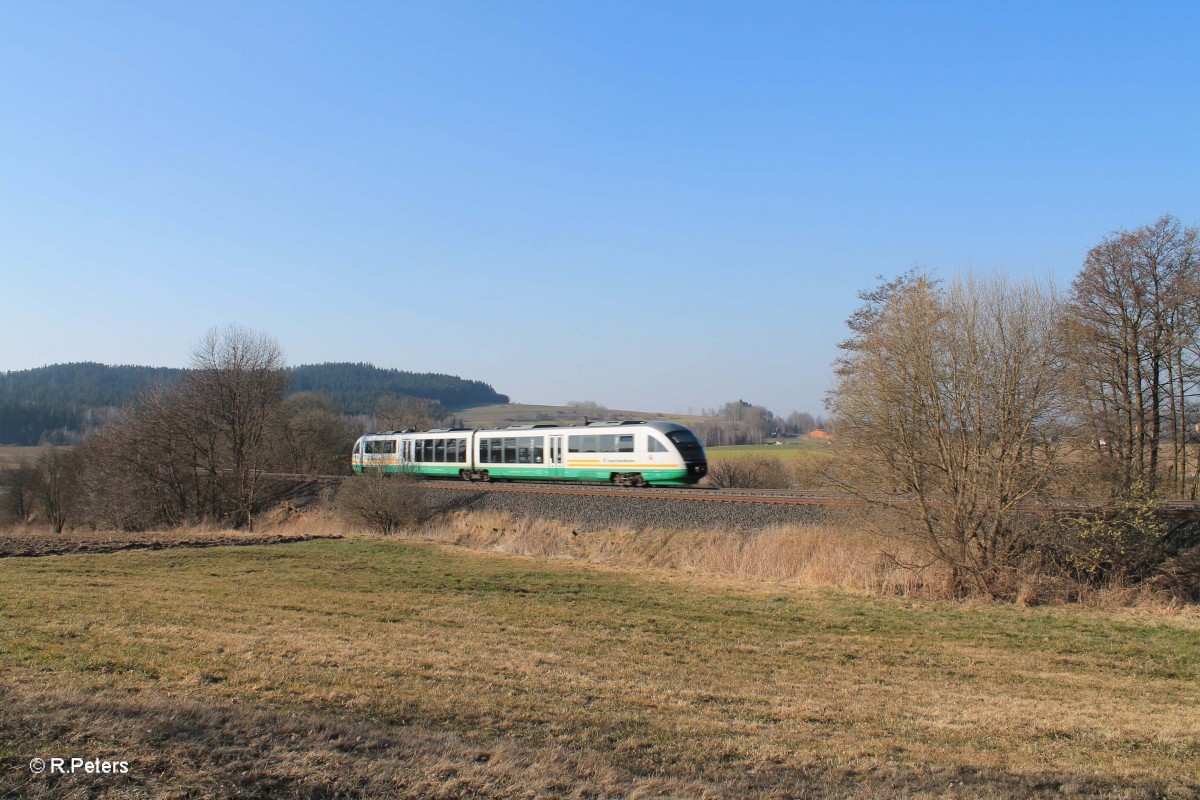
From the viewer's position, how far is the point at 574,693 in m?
8.55

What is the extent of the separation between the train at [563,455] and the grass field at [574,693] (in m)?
14.1

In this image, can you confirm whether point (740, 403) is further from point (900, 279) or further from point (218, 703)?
point (218, 703)

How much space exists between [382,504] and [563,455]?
7584mm

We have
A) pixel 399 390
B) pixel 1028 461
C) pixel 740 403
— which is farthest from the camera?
pixel 399 390

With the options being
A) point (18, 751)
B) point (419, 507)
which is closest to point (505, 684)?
point (18, 751)

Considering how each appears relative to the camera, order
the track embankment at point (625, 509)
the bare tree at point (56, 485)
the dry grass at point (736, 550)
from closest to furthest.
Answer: the dry grass at point (736, 550) → the track embankment at point (625, 509) → the bare tree at point (56, 485)

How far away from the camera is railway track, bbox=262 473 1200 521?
17906 millimetres

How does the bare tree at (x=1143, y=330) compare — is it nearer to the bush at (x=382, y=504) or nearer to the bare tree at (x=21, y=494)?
the bush at (x=382, y=504)

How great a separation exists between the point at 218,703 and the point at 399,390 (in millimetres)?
154351

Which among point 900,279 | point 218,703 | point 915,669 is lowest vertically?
point 915,669

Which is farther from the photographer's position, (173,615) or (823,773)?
(173,615)

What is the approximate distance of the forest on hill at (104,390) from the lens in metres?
126

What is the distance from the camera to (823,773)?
6168mm

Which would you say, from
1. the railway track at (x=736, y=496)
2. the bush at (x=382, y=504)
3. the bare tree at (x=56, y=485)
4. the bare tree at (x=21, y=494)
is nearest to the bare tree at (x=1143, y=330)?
the railway track at (x=736, y=496)
